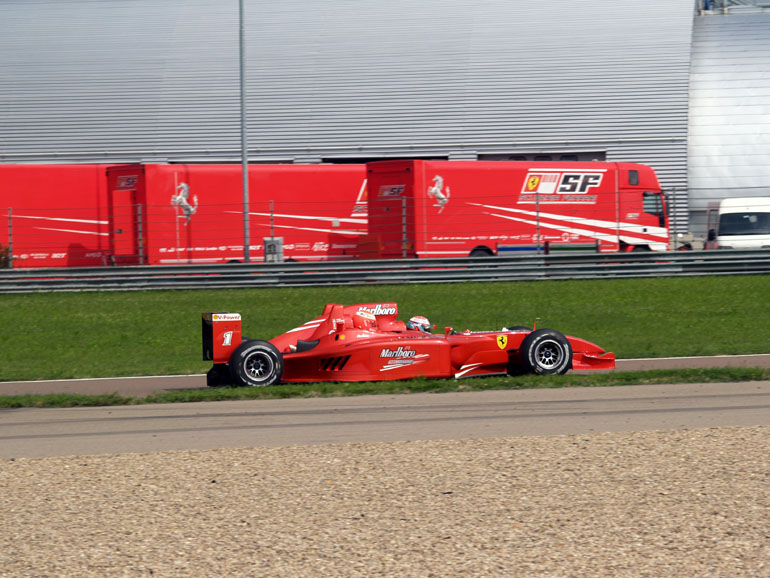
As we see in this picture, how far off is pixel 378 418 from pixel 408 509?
3.13m

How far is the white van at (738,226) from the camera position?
23609 millimetres

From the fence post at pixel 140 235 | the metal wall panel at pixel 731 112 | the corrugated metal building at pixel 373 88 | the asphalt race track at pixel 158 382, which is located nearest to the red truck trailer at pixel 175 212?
the fence post at pixel 140 235

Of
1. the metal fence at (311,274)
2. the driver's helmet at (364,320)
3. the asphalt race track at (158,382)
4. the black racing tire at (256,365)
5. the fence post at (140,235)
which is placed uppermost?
the fence post at (140,235)

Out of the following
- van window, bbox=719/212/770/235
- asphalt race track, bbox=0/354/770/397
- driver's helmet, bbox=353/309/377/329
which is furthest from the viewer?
van window, bbox=719/212/770/235

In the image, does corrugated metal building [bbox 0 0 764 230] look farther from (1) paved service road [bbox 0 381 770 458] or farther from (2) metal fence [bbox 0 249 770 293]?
(1) paved service road [bbox 0 381 770 458]

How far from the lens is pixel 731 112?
3659cm

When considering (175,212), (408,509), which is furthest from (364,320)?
(175,212)

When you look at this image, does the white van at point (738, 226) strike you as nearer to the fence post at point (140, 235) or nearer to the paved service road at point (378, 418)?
the fence post at point (140, 235)

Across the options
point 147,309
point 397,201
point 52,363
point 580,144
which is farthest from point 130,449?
point 580,144

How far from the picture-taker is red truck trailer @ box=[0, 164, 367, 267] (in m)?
24.9

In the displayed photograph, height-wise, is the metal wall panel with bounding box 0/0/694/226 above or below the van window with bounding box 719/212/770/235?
above

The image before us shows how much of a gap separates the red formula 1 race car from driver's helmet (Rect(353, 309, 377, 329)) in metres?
0.20

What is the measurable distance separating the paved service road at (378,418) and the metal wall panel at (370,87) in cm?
2673

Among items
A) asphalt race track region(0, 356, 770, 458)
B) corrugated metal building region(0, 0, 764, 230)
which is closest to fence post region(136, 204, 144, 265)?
corrugated metal building region(0, 0, 764, 230)
